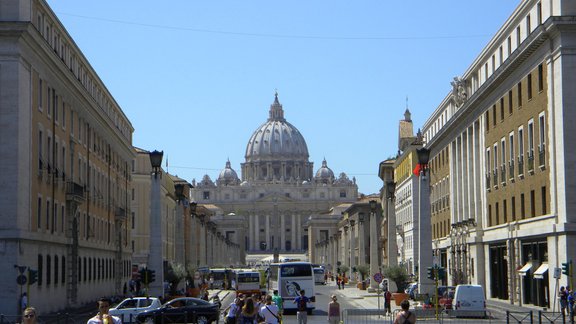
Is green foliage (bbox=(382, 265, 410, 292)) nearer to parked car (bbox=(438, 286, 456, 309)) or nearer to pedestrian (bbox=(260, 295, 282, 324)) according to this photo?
parked car (bbox=(438, 286, 456, 309))

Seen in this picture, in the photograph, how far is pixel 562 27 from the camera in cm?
4512

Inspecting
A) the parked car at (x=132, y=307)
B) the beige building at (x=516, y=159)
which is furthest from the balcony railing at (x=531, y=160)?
the parked car at (x=132, y=307)

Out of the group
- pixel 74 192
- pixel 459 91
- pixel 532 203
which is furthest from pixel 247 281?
pixel 532 203

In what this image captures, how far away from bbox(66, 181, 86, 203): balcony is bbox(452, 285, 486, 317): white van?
20489 millimetres

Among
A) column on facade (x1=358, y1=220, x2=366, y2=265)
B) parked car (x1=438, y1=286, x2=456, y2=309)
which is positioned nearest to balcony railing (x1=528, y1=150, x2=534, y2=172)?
parked car (x1=438, y1=286, x2=456, y2=309)

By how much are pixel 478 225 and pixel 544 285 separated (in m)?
16.2

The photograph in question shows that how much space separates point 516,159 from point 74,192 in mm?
22766

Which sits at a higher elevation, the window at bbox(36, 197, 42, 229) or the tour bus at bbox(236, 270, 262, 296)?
the window at bbox(36, 197, 42, 229)

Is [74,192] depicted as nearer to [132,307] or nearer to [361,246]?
[132,307]

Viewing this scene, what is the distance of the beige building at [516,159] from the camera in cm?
4550

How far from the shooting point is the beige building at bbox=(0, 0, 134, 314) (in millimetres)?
43531

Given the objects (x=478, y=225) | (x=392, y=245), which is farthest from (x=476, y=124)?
(x=392, y=245)

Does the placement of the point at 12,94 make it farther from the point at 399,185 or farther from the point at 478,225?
the point at 399,185

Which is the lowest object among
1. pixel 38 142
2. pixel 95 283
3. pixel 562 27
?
pixel 95 283
